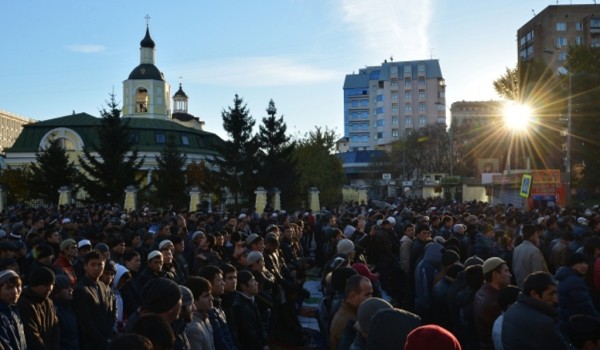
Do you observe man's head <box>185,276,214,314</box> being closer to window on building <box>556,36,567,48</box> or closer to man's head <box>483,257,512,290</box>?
man's head <box>483,257,512,290</box>

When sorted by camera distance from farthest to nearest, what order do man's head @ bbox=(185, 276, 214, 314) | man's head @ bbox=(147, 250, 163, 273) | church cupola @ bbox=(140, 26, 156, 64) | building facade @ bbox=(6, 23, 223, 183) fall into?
church cupola @ bbox=(140, 26, 156, 64), building facade @ bbox=(6, 23, 223, 183), man's head @ bbox=(147, 250, 163, 273), man's head @ bbox=(185, 276, 214, 314)

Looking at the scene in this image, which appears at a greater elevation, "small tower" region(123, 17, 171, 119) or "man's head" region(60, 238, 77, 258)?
"small tower" region(123, 17, 171, 119)

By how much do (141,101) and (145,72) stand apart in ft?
12.5

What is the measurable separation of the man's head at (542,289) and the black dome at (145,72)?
272 ft

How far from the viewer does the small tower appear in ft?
275

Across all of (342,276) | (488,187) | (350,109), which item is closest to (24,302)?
(342,276)

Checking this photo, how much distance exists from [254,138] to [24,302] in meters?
38.1

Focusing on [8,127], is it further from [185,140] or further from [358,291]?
[358,291]

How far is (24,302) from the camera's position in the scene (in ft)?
18.2

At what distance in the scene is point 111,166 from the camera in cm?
4328


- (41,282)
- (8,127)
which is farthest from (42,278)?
(8,127)

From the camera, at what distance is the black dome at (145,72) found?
84375mm

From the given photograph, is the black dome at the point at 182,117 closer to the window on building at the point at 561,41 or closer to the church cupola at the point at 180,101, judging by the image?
the church cupola at the point at 180,101

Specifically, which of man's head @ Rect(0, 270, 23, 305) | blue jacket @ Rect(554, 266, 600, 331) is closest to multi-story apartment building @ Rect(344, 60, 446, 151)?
blue jacket @ Rect(554, 266, 600, 331)
